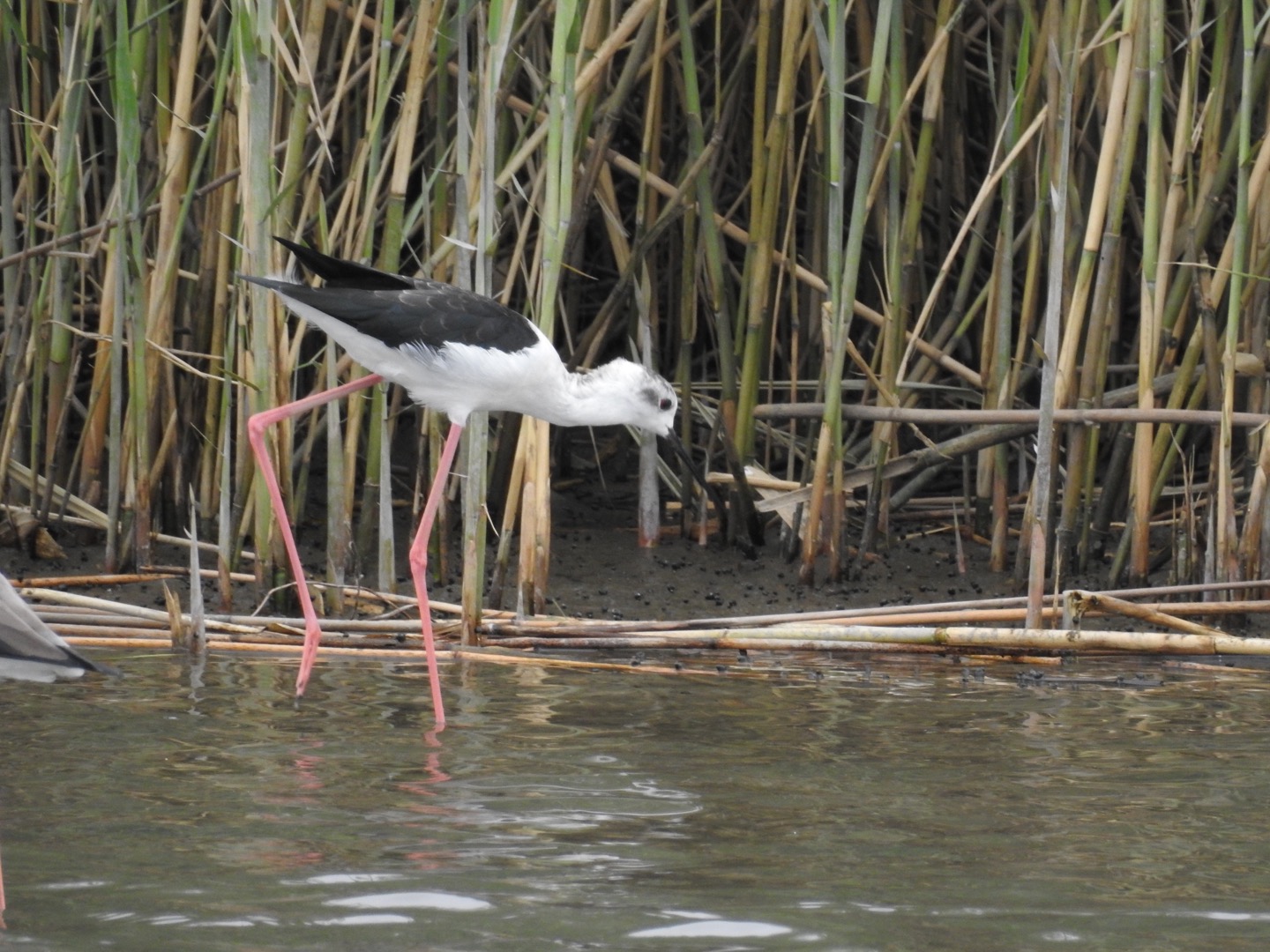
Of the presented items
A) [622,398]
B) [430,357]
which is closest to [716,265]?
[622,398]

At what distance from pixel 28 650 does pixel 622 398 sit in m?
2.66

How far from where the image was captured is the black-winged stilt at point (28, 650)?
2.95 meters

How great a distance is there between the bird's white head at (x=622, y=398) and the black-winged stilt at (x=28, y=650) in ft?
7.97

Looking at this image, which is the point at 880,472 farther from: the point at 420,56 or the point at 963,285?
the point at 420,56

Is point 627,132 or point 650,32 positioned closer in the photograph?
point 650,32

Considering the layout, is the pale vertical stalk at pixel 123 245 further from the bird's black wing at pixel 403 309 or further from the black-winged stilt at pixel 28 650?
the black-winged stilt at pixel 28 650

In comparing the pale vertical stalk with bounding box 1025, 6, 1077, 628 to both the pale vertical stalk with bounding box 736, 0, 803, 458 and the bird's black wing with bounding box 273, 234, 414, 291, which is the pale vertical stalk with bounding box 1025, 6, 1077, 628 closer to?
the pale vertical stalk with bounding box 736, 0, 803, 458

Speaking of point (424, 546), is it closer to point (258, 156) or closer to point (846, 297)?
point (258, 156)

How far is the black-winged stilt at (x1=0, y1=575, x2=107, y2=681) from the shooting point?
116 inches

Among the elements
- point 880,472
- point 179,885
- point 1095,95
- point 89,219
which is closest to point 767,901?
point 179,885

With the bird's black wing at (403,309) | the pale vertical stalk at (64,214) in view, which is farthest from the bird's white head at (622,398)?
the pale vertical stalk at (64,214)

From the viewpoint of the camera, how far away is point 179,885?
3074 mm

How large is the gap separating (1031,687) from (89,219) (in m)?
4.07

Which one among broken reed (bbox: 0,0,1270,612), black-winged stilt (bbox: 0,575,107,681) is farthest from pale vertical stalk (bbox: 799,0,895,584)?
black-winged stilt (bbox: 0,575,107,681)
